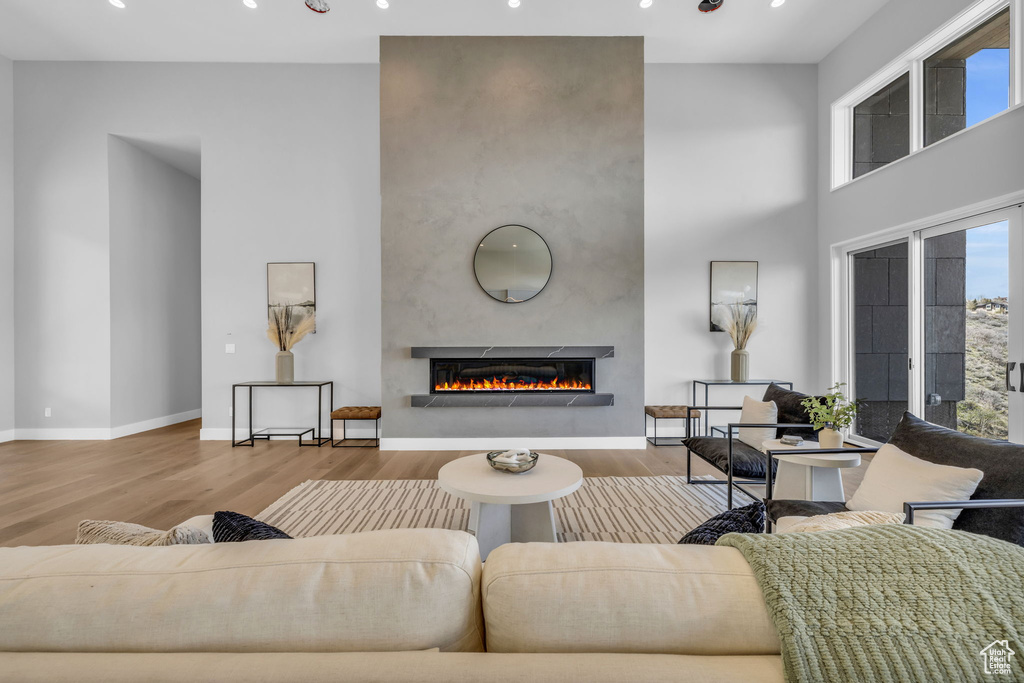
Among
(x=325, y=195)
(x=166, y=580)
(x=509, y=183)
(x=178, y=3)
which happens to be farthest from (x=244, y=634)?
(x=178, y=3)

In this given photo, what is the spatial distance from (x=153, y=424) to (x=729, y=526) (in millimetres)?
6691

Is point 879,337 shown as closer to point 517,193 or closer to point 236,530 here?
point 517,193

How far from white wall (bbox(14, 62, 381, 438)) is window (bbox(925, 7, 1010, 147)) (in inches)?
205

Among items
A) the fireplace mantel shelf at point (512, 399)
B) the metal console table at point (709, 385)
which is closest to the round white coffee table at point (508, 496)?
the fireplace mantel shelf at point (512, 399)

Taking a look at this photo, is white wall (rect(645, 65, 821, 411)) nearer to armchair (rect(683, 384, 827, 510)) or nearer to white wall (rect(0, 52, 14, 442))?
armchair (rect(683, 384, 827, 510))

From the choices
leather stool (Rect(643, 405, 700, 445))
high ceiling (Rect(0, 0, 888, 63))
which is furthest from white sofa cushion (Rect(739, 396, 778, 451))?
high ceiling (Rect(0, 0, 888, 63))

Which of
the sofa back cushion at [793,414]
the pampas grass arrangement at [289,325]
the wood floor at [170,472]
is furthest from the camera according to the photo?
the pampas grass arrangement at [289,325]

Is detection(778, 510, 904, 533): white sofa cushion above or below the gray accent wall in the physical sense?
below

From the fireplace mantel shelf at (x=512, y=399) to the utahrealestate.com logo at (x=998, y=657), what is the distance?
3891 mm

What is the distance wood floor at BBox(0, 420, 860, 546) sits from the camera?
9.66ft

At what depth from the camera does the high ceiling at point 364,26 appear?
13.9ft

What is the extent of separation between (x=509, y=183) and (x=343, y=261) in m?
2.03

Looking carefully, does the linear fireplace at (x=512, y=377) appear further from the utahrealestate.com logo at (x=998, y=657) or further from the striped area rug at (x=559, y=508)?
the utahrealestate.com logo at (x=998, y=657)

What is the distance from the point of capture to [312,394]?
5.17m
